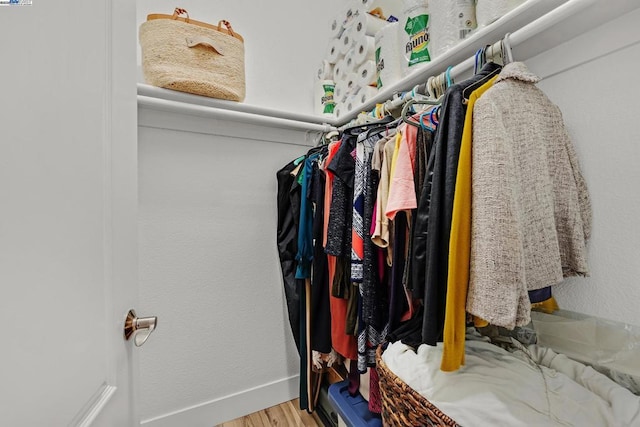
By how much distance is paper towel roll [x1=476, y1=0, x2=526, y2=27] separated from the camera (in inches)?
28.0

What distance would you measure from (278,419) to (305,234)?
1045 mm

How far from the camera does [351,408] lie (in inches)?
41.7

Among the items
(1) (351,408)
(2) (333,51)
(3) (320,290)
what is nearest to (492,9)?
(2) (333,51)

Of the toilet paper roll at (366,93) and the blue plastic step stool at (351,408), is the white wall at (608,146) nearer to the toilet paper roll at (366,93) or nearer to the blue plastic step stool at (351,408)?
the toilet paper roll at (366,93)

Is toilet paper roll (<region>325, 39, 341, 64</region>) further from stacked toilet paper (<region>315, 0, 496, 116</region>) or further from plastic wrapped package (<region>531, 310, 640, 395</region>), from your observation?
plastic wrapped package (<region>531, 310, 640, 395</region>)

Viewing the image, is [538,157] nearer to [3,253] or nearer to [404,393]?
[404,393]

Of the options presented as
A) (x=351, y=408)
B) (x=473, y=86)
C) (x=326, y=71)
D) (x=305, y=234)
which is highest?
(x=326, y=71)

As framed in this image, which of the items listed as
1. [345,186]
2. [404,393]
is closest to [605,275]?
[404,393]

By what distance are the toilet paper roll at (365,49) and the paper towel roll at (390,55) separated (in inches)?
4.5

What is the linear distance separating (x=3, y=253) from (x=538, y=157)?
0.90 metres

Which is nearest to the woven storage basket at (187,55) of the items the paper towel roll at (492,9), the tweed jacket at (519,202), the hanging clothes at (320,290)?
the hanging clothes at (320,290)

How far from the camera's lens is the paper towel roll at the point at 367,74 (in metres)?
1.27

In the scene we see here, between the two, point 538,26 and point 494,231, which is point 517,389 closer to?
point 494,231

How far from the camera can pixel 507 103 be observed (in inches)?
23.9
